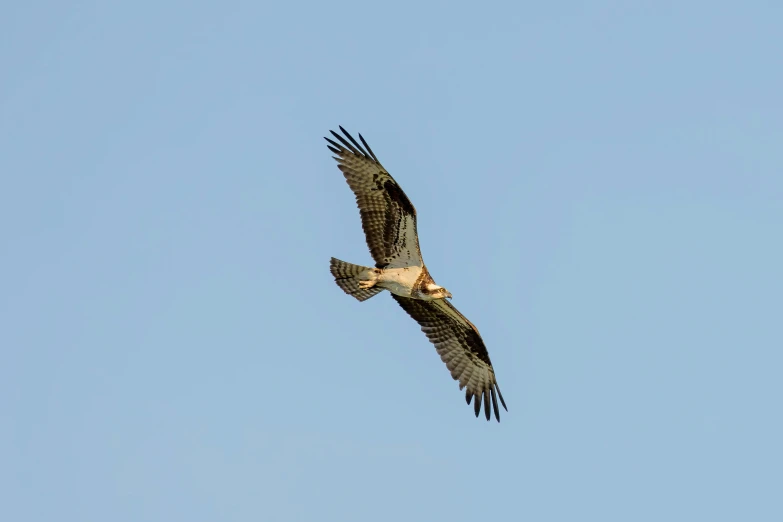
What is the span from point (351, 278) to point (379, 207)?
135 cm

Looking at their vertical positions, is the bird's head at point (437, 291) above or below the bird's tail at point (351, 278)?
below

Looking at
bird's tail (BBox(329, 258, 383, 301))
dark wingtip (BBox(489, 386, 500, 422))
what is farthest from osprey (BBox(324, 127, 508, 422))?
dark wingtip (BBox(489, 386, 500, 422))

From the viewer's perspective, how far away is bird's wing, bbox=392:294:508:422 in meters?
19.2

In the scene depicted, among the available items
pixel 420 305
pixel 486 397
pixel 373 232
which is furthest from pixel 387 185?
pixel 486 397

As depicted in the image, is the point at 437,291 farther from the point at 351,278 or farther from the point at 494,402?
the point at 494,402

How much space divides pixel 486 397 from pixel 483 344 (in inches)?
38.2

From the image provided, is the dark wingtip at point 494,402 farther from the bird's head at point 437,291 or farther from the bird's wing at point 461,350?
the bird's head at point 437,291

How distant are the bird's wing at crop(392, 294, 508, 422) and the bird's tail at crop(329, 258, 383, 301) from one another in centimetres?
145

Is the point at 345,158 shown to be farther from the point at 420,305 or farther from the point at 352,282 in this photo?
the point at 420,305

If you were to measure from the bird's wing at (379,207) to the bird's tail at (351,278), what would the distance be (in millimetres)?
467

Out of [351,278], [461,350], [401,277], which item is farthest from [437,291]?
[461,350]

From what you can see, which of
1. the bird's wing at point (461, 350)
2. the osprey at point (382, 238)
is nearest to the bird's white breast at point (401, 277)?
the osprey at point (382, 238)

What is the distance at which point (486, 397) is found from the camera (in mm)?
19266

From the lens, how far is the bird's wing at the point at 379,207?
17016 millimetres
